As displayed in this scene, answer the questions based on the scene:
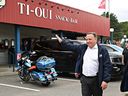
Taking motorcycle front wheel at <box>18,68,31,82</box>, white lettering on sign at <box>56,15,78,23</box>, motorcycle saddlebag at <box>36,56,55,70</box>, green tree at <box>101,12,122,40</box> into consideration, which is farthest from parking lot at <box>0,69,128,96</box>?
green tree at <box>101,12,122,40</box>

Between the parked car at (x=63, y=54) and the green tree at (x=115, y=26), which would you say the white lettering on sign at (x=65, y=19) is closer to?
the parked car at (x=63, y=54)

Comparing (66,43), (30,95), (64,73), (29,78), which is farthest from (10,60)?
(66,43)

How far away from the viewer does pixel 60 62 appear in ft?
47.6

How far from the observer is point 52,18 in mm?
21500

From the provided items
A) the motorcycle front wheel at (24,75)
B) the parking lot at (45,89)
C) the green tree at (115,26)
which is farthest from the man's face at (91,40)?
the green tree at (115,26)

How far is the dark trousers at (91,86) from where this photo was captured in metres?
5.75

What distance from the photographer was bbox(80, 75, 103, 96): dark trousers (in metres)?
5.75

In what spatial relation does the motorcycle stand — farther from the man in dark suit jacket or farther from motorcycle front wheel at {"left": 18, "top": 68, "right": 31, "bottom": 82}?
the man in dark suit jacket

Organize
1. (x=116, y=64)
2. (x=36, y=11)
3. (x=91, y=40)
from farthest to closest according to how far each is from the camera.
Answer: (x=36, y=11), (x=116, y=64), (x=91, y=40)

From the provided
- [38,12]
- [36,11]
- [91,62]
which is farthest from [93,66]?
[38,12]

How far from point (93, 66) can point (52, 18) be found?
52.5 ft

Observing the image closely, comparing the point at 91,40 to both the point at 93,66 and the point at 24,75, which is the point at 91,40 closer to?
the point at 93,66

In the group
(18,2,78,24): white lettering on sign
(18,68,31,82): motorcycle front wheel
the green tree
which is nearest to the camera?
(18,68,31,82): motorcycle front wheel

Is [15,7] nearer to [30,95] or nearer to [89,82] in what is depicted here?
[30,95]
